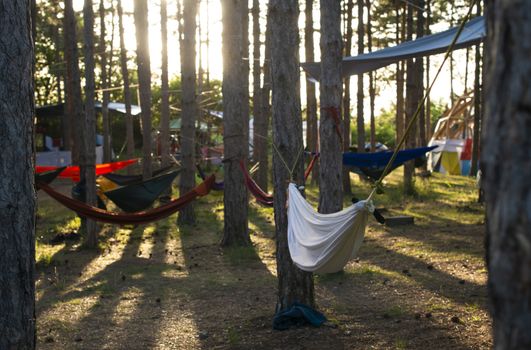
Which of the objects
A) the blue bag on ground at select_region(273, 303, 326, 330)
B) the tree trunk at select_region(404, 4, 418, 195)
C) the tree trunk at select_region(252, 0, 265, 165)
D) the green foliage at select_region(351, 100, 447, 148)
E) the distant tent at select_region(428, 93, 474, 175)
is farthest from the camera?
the green foliage at select_region(351, 100, 447, 148)

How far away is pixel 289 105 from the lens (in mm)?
5828

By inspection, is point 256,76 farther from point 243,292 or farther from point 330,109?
point 243,292

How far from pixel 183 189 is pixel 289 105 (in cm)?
622

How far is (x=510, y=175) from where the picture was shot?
1523 millimetres

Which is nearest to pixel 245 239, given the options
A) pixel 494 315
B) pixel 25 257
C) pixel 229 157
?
pixel 229 157

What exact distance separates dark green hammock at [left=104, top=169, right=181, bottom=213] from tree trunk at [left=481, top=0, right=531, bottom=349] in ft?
27.7

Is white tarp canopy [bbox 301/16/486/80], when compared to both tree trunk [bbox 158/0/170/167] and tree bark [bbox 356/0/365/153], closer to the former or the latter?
tree trunk [bbox 158/0/170/167]

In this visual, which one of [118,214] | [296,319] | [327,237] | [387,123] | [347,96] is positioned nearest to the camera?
[327,237]

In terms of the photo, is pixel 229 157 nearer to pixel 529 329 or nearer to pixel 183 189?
pixel 183 189

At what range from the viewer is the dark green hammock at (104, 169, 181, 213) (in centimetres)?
979

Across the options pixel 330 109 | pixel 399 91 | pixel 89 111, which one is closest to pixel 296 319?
pixel 330 109

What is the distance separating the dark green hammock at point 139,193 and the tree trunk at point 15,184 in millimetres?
5836

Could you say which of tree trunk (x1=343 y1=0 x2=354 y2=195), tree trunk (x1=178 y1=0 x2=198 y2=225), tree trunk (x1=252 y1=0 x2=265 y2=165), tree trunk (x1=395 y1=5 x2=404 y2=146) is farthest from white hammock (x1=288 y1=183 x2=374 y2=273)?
tree trunk (x1=395 y1=5 x2=404 y2=146)

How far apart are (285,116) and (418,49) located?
440 cm
